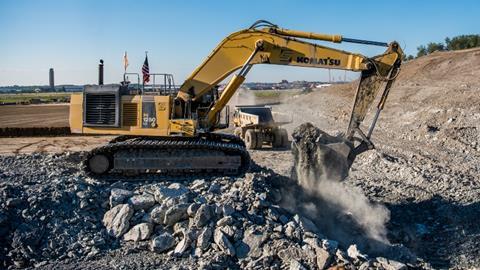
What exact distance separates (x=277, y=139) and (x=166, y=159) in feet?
27.5

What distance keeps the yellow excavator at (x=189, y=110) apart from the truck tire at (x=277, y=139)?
7177 mm

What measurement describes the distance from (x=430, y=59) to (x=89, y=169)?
35.5m

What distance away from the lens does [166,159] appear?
10.8 meters

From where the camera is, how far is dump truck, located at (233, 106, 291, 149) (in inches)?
723

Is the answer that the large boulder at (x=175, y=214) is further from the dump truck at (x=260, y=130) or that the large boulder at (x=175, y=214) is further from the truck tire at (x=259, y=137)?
the truck tire at (x=259, y=137)

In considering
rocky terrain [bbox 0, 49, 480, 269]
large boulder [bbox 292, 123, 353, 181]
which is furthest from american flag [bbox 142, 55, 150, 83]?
large boulder [bbox 292, 123, 353, 181]

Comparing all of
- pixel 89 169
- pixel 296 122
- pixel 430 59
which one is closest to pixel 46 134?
pixel 296 122

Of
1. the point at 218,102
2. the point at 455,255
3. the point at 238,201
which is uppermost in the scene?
the point at 218,102

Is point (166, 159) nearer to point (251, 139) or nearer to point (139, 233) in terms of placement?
point (139, 233)

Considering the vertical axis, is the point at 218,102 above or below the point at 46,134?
above

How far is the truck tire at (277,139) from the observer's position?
18.6 m

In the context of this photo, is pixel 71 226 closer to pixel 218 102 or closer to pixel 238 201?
pixel 238 201

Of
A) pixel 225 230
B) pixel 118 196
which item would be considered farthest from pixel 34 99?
pixel 225 230

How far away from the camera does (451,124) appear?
20297 millimetres
